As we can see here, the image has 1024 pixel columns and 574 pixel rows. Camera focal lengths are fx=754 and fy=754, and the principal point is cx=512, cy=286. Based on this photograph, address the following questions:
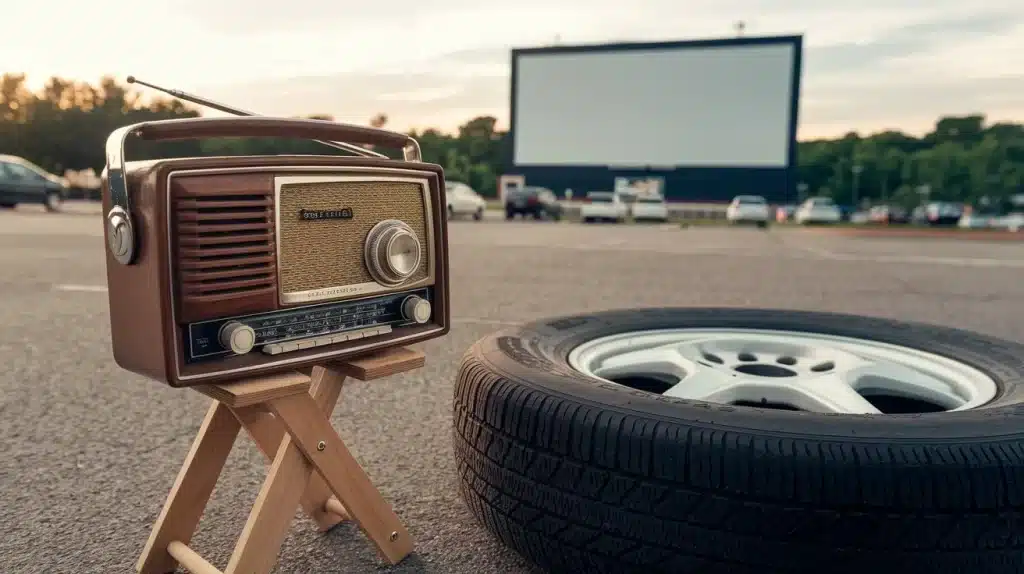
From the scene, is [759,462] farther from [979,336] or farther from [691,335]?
[979,336]

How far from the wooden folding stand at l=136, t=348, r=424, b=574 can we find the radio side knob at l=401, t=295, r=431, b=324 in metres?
0.07

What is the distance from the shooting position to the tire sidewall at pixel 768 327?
48.5 inches

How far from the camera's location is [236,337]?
1.19 m

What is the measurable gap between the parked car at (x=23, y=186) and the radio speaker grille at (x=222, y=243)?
1975 cm

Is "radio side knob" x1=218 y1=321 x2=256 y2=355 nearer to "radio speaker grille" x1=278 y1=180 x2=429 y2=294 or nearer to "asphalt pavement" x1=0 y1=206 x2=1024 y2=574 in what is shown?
"radio speaker grille" x1=278 y1=180 x2=429 y2=294

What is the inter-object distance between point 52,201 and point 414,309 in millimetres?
20172

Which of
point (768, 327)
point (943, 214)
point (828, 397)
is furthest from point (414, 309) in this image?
point (943, 214)

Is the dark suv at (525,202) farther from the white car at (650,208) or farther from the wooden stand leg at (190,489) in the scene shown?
the wooden stand leg at (190,489)

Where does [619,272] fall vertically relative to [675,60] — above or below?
below

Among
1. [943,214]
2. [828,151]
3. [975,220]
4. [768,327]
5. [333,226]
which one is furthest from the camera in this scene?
[828,151]

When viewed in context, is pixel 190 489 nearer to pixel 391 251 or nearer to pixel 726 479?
pixel 391 251

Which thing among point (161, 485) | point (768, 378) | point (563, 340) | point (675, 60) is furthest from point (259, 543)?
point (675, 60)

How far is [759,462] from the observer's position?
118cm

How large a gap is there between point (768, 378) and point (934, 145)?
282 ft
